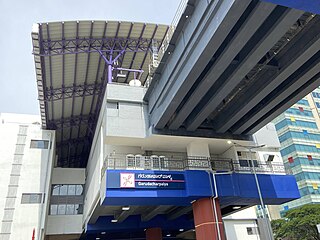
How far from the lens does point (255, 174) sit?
18.7 metres

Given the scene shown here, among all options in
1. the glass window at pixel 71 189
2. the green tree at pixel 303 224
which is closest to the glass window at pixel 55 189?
the glass window at pixel 71 189

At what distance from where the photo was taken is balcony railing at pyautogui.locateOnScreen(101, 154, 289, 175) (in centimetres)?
1839

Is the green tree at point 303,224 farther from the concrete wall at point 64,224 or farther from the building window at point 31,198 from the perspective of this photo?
the building window at point 31,198

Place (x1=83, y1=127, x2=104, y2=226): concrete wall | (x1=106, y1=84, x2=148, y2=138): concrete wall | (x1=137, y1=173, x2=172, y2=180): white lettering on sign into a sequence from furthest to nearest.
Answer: (x1=83, y1=127, x2=104, y2=226): concrete wall, (x1=106, y1=84, x2=148, y2=138): concrete wall, (x1=137, y1=173, x2=172, y2=180): white lettering on sign

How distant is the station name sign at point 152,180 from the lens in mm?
16922

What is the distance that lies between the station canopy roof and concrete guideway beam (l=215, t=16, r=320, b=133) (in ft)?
38.0

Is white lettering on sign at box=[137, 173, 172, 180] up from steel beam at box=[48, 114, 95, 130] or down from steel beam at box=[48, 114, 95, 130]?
down

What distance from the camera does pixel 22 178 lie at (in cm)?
3081

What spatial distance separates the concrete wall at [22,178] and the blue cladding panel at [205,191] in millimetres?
15659

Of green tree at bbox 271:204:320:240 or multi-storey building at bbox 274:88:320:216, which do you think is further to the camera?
multi-storey building at bbox 274:88:320:216

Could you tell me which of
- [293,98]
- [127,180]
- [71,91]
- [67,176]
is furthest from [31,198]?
[293,98]

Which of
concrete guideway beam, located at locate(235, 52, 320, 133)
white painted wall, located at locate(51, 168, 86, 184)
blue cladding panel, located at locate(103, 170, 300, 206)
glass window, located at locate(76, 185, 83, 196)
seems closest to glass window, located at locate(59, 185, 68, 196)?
white painted wall, located at locate(51, 168, 86, 184)

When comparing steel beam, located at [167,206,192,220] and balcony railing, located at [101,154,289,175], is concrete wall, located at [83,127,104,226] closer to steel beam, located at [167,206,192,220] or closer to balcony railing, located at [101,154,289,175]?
balcony railing, located at [101,154,289,175]

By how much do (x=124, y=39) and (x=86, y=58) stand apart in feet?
13.6
